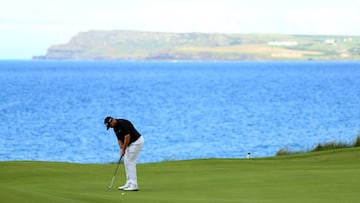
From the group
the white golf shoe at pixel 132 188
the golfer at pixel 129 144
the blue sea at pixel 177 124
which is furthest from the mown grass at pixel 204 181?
the blue sea at pixel 177 124

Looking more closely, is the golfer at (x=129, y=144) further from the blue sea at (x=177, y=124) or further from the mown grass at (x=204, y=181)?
the blue sea at (x=177, y=124)

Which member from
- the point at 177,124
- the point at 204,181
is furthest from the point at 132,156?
the point at 177,124

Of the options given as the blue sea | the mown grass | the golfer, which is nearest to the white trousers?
the golfer

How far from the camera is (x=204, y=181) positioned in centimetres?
1947

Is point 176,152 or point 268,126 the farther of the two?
point 268,126

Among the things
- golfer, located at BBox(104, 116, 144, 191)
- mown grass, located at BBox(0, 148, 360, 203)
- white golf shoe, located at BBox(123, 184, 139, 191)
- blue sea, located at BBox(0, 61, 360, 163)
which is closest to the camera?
mown grass, located at BBox(0, 148, 360, 203)

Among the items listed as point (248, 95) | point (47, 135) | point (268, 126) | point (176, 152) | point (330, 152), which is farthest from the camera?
point (248, 95)

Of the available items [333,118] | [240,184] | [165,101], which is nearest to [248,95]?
[165,101]

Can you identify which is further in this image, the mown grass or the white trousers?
the white trousers

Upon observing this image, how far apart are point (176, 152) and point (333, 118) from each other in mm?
28240

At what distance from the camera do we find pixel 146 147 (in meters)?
52.2

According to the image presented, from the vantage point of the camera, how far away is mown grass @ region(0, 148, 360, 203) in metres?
15.7

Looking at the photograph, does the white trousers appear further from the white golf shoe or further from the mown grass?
the mown grass

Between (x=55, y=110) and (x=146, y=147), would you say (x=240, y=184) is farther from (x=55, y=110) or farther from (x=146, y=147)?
(x=55, y=110)
